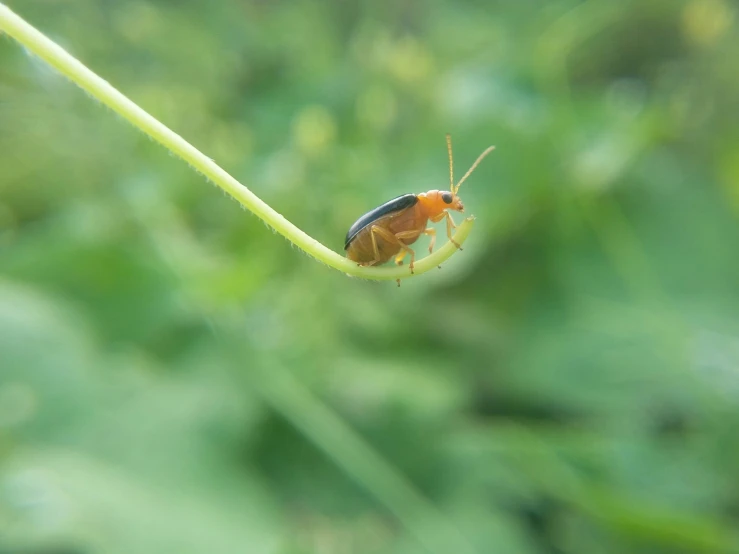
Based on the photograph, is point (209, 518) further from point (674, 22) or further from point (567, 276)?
point (674, 22)

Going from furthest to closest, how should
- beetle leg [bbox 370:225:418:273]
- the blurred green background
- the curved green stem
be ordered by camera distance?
the blurred green background → beetle leg [bbox 370:225:418:273] → the curved green stem

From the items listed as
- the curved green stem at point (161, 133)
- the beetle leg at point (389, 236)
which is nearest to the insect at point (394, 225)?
the beetle leg at point (389, 236)

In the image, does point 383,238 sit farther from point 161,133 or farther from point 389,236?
point 161,133

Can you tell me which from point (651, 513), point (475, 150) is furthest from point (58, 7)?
point (651, 513)

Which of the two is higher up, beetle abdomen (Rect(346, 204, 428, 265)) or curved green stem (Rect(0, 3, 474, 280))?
beetle abdomen (Rect(346, 204, 428, 265))

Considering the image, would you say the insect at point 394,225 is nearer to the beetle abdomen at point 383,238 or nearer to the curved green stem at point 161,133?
the beetle abdomen at point 383,238

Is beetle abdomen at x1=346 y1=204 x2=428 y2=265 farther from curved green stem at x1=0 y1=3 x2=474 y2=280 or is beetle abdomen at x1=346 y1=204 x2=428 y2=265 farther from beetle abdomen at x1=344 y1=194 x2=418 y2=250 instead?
curved green stem at x1=0 y1=3 x2=474 y2=280

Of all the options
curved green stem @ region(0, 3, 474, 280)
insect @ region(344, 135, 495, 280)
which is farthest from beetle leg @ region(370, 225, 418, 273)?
curved green stem @ region(0, 3, 474, 280)
